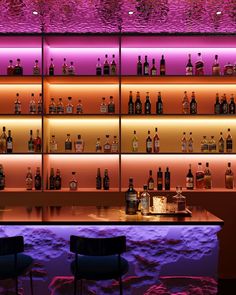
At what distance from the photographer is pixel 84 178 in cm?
524

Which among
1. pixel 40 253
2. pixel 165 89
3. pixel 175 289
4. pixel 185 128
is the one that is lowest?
pixel 175 289

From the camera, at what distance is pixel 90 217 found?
3227mm

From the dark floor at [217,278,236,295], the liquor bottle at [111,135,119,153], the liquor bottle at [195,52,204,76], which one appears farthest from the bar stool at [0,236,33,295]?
the liquor bottle at [195,52,204,76]

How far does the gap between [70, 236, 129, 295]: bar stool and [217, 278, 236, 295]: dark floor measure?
63.5 inches

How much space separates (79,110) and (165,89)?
1.03 m

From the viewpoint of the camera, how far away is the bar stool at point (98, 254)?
2.82 metres

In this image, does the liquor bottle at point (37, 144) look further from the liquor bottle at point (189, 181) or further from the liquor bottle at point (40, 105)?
the liquor bottle at point (189, 181)

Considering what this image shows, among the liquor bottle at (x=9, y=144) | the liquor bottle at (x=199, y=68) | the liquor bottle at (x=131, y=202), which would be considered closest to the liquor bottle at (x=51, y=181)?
the liquor bottle at (x=9, y=144)

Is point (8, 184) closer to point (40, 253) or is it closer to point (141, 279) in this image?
point (40, 253)

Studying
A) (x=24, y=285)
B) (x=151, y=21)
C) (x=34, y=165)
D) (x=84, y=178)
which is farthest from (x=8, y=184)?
(x=151, y=21)

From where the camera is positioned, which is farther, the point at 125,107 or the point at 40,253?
the point at 125,107

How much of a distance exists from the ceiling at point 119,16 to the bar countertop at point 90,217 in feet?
5.84

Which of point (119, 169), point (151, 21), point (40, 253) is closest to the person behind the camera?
point (40, 253)

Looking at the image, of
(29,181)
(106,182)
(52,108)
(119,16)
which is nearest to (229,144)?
(106,182)
